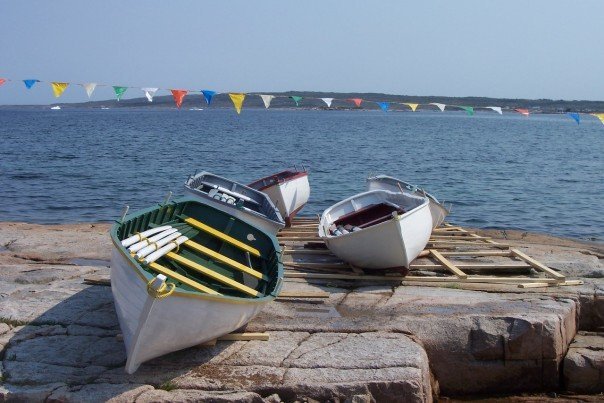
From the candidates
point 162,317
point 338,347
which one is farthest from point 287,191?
point 162,317

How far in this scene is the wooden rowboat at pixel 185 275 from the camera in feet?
22.1

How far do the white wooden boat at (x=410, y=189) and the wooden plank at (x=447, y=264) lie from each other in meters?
2.63

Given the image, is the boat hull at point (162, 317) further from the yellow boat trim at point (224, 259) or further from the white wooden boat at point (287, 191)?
the white wooden boat at point (287, 191)

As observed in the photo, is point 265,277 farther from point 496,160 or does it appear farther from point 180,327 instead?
point 496,160

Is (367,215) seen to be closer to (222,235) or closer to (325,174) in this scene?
(222,235)

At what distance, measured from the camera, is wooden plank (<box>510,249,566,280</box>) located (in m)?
10.5

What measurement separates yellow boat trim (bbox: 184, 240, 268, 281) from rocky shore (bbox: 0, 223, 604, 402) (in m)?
0.52

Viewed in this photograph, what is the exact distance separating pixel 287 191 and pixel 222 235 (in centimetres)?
664

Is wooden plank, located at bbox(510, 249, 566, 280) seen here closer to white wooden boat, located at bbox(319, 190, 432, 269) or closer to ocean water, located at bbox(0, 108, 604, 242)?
white wooden boat, located at bbox(319, 190, 432, 269)

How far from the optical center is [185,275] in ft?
27.9

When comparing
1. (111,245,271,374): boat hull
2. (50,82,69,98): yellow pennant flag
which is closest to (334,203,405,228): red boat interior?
(111,245,271,374): boat hull

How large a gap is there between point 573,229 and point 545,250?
7808 millimetres

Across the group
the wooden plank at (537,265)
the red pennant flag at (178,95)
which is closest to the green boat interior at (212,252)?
the wooden plank at (537,265)

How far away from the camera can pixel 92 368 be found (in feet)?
23.3
